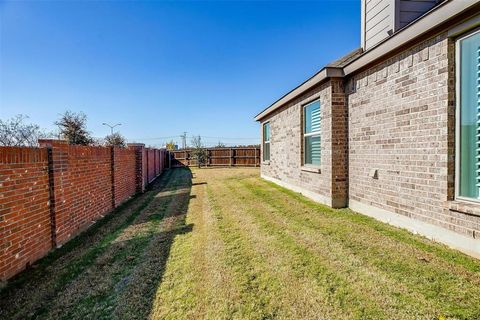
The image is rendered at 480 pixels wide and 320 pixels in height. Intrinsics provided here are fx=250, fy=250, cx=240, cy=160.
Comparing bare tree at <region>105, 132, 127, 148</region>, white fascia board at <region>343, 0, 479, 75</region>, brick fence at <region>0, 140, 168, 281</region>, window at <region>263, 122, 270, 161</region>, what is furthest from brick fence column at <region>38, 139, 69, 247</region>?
bare tree at <region>105, 132, 127, 148</region>

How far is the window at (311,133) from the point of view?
22.6ft

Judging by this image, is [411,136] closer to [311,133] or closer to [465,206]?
[465,206]

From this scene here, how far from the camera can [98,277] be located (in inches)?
115

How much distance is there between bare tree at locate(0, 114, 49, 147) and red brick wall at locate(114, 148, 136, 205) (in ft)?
13.9

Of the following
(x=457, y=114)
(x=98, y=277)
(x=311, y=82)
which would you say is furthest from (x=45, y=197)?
(x=311, y=82)

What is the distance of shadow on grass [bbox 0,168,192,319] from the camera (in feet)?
7.56

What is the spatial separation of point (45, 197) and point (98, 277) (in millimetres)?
1552

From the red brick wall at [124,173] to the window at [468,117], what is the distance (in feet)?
24.0

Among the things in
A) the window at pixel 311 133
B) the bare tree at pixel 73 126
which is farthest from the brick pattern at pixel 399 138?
the bare tree at pixel 73 126

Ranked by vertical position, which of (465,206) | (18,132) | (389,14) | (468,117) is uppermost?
(389,14)

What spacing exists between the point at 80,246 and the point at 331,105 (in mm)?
5674

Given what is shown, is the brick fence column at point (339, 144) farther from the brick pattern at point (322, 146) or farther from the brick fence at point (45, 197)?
the brick fence at point (45, 197)

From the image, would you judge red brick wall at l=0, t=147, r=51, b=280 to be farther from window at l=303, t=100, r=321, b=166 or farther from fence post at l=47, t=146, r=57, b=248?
window at l=303, t=100, r=321, b=166

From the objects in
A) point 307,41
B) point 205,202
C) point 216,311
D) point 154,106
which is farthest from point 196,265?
point 154,106
